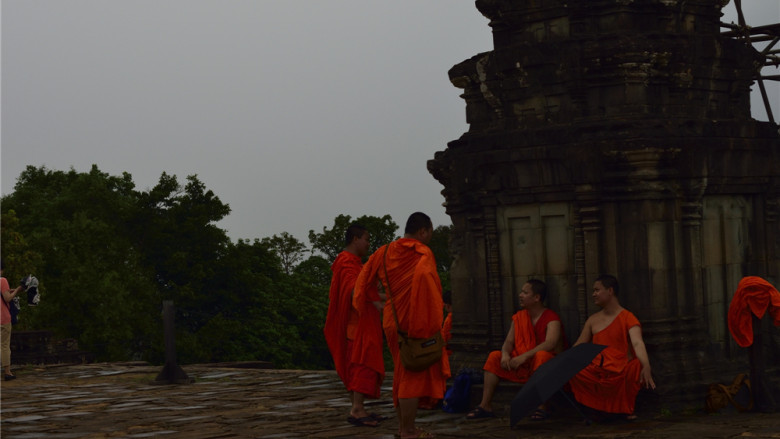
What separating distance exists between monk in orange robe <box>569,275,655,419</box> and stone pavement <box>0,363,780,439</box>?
0.65 ft

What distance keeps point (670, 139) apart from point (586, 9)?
152 centimetres

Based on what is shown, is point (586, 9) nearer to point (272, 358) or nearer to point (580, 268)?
point (580, 268)

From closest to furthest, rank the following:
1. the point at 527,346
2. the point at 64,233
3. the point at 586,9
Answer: the point at 527,346 < the point at 586,9 < the point at 64,233

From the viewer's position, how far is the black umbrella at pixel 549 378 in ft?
24.9

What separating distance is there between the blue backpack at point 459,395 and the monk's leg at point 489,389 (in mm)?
391

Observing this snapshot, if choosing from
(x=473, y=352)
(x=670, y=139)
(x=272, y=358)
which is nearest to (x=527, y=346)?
(x=473, y=352)

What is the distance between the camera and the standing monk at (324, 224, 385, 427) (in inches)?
355

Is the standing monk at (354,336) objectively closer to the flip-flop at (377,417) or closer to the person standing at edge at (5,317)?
the flip-flop at (377,417)

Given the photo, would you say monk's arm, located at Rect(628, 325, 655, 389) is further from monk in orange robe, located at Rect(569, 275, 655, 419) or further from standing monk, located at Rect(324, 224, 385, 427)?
standing monk, located at Rect(324, 224, 385, 427)

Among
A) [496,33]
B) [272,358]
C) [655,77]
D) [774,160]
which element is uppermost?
[496,33]

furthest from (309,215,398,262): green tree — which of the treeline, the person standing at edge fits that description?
the person standing at edge

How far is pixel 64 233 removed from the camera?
132ft

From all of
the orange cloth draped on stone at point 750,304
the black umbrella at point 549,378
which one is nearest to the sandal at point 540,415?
the black umbrella at point 549,378

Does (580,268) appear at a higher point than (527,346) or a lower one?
higher
